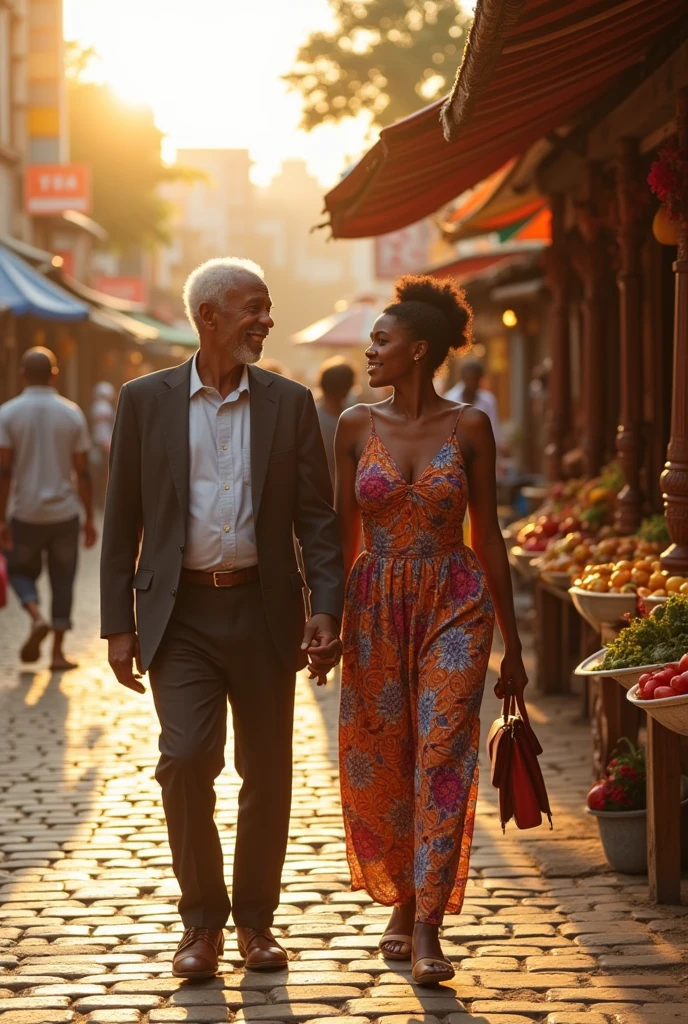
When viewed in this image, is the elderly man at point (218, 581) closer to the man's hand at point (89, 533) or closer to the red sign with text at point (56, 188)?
the man's hand at point (89, 533)

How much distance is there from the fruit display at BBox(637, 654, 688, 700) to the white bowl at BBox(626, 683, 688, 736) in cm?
4

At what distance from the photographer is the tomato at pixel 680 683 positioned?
5.16 meters

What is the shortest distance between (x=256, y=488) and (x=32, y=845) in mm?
2466

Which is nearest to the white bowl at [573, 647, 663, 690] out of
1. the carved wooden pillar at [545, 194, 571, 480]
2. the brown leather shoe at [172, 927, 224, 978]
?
the brown leather shoe at [172, 927, 224, 978]

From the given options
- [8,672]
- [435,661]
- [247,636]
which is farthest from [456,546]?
[8,672]

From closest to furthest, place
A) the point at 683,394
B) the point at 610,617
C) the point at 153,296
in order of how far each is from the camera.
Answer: the point at 683,394
the point at 610,617
the point at 153,296

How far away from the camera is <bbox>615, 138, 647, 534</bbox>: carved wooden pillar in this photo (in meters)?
9.21

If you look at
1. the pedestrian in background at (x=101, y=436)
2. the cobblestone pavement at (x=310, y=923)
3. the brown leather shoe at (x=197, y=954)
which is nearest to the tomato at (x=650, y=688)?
the cobblestone pavement at (x=310, y=923)

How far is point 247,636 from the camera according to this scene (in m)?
5.23

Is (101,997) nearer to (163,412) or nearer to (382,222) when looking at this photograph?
(163,412)

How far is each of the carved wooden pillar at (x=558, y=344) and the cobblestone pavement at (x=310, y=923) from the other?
4.82 metres

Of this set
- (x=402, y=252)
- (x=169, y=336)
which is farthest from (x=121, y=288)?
(x=402, y=252)

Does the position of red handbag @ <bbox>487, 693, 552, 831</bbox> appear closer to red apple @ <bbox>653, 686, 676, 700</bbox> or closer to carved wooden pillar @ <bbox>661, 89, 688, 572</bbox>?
red apple @ <bbox>653, 686, 676, 700</bbox>

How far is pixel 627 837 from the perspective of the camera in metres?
6.41
